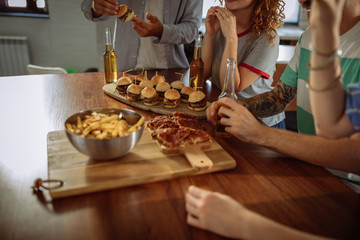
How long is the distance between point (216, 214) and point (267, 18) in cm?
154

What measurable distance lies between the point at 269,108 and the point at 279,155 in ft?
1.61

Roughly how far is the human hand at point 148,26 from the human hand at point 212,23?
1.27 feet

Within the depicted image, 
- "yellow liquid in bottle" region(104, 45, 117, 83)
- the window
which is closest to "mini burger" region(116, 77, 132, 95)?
"yellow liquid in bottle" region(104, 45, 117, 83)

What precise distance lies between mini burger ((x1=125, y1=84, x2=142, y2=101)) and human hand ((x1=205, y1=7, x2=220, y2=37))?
2.56 ft

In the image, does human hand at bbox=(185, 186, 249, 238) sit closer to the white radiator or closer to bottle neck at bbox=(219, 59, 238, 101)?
bottle neck at bbox=(219, 59, 238, 101)

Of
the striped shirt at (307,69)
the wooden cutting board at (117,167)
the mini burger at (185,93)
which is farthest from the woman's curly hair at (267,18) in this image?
the wooden cutting board at (117,167)

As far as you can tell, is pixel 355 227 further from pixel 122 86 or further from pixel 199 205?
pixel 122 86

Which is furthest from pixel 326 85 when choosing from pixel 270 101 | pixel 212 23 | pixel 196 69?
pixel 212 23

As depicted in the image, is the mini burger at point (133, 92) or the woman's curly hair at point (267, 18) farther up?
the woman's curly hair at point (267, 18)

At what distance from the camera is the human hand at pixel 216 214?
740 mm

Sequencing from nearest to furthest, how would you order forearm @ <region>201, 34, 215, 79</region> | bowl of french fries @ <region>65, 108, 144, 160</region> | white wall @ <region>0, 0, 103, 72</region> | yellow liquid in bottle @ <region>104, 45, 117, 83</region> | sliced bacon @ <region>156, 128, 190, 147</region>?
1. bowl of french fries @ <region>65, 108, 144, 160</region>
2. sliced bacon @ <region>156, 128, 190, 147</region>
3. yellow liquid in bottle @ <region>104, 45, 117, 83</region>
4. forearm @ <region>201, 34, 215, 79</region>
5. white wall @ <region>0, 0, 103, 72</region>

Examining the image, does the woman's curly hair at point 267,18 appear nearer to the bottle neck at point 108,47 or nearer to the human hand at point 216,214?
the bottle neck at point 108,47

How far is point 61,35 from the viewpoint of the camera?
4.57 m

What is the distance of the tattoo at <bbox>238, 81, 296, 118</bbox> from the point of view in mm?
1587
